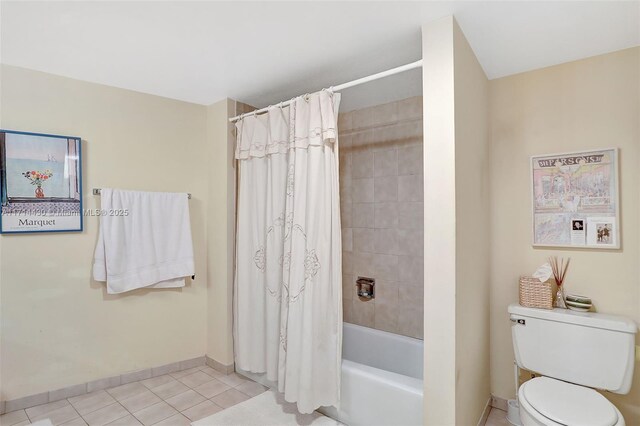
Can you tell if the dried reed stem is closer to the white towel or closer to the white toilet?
the white toilet

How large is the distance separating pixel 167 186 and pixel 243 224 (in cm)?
81

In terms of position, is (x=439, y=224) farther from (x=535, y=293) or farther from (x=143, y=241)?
(x=143, y=241)

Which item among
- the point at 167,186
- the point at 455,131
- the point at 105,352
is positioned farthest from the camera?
the point at 167,186

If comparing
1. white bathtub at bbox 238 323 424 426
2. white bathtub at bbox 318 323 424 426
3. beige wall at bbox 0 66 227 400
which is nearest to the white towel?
beige wall at bbox 0 66 227 400

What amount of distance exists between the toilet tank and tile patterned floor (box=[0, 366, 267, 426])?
1.93 metres

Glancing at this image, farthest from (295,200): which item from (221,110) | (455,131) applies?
(221,110)

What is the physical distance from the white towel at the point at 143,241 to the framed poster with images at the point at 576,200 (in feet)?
8.97

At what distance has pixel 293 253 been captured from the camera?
2.28 m

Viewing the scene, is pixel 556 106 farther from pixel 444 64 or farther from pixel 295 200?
pixel 295 200

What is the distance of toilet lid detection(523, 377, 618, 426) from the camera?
1.58 m

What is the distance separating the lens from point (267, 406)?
2406 millimetres

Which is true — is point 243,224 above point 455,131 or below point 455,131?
below

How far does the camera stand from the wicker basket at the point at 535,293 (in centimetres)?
211

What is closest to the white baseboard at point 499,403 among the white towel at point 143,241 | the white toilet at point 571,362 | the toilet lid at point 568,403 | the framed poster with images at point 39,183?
the white toilet at point 571,362
